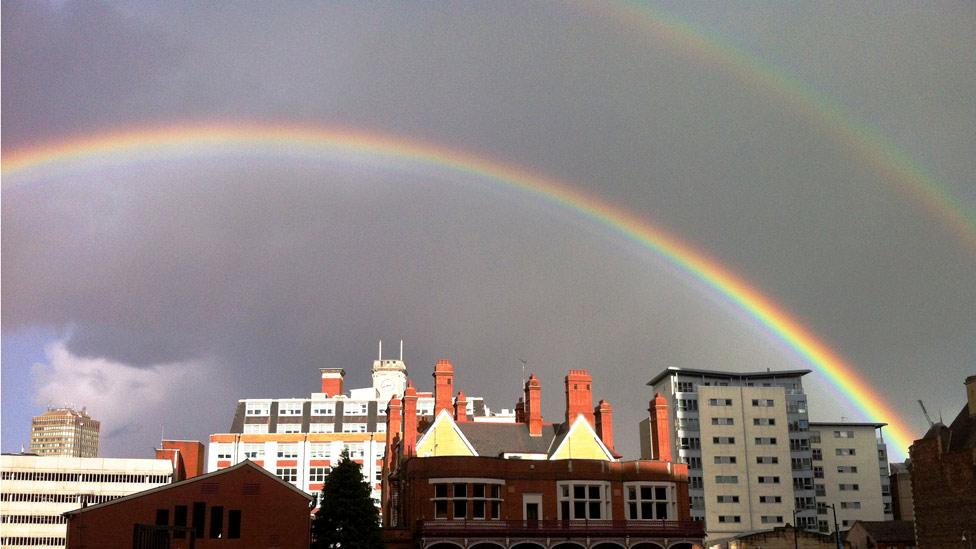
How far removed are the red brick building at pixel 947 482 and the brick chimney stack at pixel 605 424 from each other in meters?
34.3

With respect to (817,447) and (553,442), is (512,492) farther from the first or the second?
(817,447)

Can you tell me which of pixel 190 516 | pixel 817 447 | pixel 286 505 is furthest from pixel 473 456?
pixel 817 447

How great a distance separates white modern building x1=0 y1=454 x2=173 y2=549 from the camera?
393 ft

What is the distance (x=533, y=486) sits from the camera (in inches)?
2862

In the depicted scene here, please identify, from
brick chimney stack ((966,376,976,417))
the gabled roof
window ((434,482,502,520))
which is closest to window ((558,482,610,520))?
window ((434,482,502,520))

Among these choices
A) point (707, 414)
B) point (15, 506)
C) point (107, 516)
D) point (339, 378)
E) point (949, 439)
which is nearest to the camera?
point (107, 516)

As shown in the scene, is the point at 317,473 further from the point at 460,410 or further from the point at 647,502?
the point at 647,502

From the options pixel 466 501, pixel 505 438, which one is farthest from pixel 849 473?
pixel 466 501

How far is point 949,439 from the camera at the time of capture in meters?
92.9

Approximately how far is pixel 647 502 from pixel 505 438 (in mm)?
12725

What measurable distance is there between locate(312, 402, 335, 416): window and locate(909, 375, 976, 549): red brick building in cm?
8714

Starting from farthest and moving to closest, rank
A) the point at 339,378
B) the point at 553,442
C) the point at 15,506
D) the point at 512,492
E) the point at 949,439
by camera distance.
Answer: the point at 339,378, the point at 15,506, the point at 949,439, the point at 553,442, the point at 512,492

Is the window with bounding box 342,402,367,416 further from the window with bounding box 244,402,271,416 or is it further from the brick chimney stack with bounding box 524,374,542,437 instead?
the brick chimney stack with bounding box 524,374,542,437

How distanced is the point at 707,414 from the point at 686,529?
67786 millimetres
